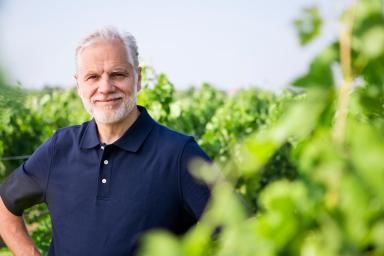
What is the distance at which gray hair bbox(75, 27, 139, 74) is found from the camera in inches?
104

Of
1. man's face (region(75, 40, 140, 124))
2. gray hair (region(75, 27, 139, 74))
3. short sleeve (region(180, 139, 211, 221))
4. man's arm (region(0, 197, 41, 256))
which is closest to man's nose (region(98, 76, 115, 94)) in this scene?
man's face (region(75, 40, 140, 124))

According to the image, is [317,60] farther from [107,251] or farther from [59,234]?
[59,234]

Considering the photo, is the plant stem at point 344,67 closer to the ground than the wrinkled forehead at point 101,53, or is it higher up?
higher up

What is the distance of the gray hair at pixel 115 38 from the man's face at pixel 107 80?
0.07ft

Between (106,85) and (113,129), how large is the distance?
20cm

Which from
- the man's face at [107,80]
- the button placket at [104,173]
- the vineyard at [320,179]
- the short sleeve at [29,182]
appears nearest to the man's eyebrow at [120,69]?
the man's face at [107,80]

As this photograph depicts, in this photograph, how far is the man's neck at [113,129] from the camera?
2.71 metres

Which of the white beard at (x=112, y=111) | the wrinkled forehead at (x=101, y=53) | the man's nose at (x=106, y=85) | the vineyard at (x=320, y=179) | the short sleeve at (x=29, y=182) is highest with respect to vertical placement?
the vineyard at (x=320, y=179)

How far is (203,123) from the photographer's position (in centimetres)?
937

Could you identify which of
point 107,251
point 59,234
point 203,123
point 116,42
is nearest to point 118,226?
point 107,251

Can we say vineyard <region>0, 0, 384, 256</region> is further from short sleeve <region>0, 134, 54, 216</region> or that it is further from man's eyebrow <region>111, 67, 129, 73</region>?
short sleeve <region>0, 134, 54, 216</region>

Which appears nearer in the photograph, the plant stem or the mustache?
the plant stem

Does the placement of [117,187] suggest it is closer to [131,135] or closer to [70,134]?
[131,135]

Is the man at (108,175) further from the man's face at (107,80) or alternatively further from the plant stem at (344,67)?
the plant stem at (344,67)
